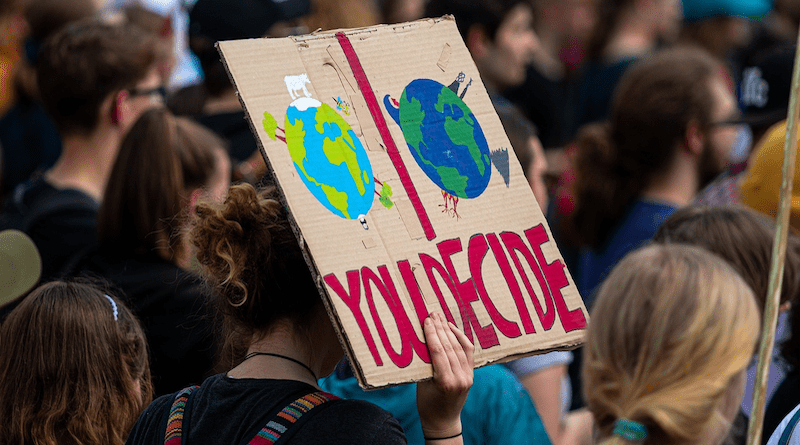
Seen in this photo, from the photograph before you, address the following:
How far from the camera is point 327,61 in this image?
1.68 meters

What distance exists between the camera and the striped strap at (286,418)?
148cm

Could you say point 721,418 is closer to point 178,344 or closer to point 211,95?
point 178,344

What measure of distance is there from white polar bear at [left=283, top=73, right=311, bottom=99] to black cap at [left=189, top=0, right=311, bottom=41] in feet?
7.31

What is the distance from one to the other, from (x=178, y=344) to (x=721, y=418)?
1.48m

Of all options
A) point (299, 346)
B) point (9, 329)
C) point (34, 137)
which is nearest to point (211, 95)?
point (34, 137)

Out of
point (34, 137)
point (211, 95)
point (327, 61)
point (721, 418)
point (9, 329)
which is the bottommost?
point (721, 418)

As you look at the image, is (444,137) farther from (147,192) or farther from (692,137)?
(692,137)

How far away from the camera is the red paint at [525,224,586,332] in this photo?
5.47 ft

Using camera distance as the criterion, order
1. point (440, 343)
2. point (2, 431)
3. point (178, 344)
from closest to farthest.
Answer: point (440, 343), point (2, 431), point (178, 344)

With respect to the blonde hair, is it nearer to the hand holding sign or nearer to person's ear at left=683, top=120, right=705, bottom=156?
the hand holding sign

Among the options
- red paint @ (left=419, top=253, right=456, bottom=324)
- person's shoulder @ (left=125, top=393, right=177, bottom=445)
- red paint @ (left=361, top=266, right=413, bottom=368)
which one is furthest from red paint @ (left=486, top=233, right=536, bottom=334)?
person's shoulder @ (left=125, top=393, right=177, bottom=445)

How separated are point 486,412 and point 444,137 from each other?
61 cm

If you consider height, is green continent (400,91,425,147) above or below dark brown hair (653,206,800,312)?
above

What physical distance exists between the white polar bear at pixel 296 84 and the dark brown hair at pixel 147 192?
1004mm
